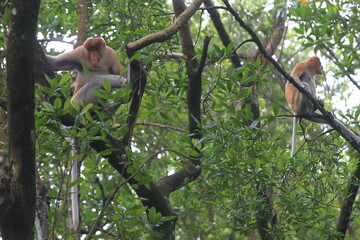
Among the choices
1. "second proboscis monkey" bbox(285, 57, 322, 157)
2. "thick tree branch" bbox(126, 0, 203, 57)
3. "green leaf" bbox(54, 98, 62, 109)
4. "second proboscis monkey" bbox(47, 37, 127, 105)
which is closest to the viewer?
"green leaf" bbox(54, 98, 62, 109)

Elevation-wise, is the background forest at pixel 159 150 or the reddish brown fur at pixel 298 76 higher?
the reddish brown fur at pixel 298 76

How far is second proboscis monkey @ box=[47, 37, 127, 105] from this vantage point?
14.4ft

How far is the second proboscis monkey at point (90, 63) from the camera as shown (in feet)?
14.4

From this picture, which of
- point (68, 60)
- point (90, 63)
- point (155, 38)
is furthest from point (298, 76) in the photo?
point (155, 38)

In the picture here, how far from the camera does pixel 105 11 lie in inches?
207

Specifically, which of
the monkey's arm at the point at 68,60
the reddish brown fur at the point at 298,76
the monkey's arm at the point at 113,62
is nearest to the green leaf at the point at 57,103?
the monkey's arm at the point at 68,60

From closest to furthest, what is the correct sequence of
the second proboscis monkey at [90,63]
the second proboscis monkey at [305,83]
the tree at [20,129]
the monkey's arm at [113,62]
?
the tree at [20,129]
the second proboscis monkey at [90,63]
the monkey's arm at [113,62]
the second proboscis monkey at [305,83]

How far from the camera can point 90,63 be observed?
14.8ft

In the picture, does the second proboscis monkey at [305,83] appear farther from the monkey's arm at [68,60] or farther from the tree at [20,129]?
the tree at [20,129]

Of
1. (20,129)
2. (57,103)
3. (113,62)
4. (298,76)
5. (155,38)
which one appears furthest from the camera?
(298,76)

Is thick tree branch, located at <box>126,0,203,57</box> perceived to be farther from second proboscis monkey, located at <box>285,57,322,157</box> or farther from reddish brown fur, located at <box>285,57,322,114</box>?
reddish brown fur, located at <box>285,57,322,114</box>

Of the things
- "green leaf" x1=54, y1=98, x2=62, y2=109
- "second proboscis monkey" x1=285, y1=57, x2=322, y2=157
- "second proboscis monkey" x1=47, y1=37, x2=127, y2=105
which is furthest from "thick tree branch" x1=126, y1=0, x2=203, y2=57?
"second proboscis monkey" x1=285, y1=57, x2=322, y2=157

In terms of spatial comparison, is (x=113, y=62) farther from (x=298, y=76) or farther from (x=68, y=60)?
(x=298, y=76)

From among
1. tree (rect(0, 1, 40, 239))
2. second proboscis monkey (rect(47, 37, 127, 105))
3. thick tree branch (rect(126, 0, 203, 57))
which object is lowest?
tree (rect(0, 1, 40, 239))
